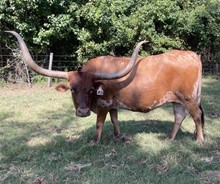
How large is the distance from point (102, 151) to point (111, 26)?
35.7ft

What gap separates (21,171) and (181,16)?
47.0 ft

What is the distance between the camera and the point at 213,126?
320 inches

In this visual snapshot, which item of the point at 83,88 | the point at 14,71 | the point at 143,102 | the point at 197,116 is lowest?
the point at 14,71

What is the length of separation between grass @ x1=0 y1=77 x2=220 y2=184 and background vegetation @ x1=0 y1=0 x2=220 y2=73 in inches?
243

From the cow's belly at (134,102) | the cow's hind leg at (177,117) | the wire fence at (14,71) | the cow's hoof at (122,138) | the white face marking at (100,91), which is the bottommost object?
the wire fence at (14,71)

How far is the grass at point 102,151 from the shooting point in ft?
17.1

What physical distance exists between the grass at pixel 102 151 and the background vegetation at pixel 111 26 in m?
6.16

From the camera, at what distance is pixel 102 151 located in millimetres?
6379

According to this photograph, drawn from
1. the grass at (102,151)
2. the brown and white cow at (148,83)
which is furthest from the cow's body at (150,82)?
the grass at (102,151)

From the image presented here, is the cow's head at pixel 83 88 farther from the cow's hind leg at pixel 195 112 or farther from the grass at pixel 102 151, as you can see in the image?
the cow's hind leg at pixel 195 112

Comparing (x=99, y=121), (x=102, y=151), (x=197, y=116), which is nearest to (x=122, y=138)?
(x=99, y=121)

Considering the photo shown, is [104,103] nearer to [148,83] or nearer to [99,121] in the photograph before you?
[99,121]

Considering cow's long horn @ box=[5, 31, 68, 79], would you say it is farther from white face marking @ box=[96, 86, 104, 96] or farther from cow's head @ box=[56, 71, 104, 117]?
white face marking @ box=[96, 86, 104, 96]

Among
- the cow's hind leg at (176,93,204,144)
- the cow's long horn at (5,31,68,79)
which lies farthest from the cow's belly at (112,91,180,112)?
the cow's long horn at (5,31,68,79)
